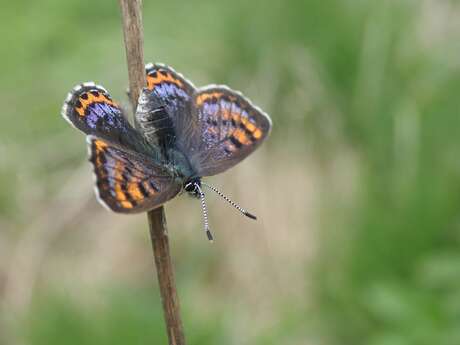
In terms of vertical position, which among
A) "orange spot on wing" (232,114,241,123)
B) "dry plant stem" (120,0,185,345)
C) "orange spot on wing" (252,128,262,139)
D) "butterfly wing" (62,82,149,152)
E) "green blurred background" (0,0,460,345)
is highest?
"green blurred background" (0,0,460,345)

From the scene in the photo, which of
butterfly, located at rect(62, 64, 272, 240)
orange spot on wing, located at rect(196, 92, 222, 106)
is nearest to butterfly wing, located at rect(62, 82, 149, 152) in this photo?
butterfly, located at rect(62, 64, 272, 240)

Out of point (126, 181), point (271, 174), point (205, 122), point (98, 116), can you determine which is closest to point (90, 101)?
point (98, 116)

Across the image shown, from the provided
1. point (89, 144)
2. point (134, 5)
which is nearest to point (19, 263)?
point (89, 144)

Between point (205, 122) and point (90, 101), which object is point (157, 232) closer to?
point (90, 101)

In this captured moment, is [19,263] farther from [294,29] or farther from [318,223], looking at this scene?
[294,29]

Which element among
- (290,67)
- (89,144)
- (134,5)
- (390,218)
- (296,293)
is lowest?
(89,144)

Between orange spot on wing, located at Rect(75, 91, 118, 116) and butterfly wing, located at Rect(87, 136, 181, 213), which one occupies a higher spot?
orange spot on wing, located at Rect(75, 91, 118, 116)

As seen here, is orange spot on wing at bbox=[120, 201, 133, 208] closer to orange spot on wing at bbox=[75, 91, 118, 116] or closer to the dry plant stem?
the dry plant stem

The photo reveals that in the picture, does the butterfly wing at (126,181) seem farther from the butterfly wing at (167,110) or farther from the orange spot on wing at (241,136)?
the orange spot on wing at (241,136)
